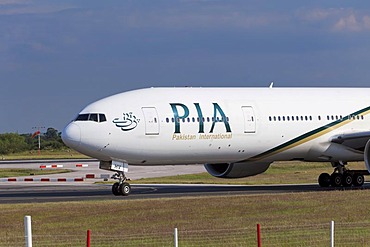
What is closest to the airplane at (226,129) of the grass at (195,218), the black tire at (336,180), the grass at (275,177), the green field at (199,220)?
the black tire at (336,180)

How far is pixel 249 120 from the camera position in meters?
39.9

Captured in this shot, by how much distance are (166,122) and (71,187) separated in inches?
527

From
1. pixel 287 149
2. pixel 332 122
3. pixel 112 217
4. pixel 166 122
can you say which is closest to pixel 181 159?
pixel 166 122

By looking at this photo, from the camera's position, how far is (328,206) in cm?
3064

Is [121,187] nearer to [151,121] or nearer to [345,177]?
[151,121]

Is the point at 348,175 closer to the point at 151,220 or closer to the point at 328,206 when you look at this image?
the point at 328,206

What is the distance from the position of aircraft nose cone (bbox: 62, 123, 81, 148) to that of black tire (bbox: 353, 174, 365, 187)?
46.9 feet

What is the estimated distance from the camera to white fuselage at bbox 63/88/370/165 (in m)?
36.9

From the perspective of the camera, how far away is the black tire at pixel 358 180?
43.3 meters

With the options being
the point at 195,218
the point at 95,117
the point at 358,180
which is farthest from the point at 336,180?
the point at 195,218

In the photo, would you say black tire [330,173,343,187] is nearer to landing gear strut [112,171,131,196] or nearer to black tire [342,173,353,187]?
black tire [342,173,353,187]

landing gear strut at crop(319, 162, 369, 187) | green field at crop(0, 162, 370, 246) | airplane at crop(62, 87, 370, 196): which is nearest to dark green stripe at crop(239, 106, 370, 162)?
airplane at crop(62, 87, 370, 196)

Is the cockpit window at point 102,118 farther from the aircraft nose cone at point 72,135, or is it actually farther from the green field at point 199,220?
the green field at point 199,220

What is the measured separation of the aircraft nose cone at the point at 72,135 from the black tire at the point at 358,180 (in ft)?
46.9
